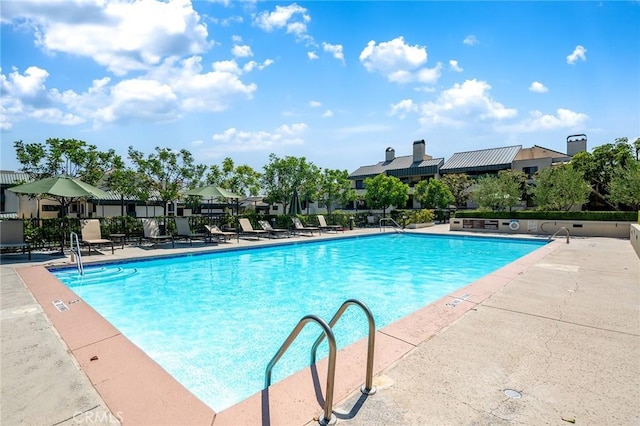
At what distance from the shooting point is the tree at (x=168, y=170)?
16.5 m

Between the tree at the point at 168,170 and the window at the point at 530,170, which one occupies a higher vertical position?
the window at the point at 530,170

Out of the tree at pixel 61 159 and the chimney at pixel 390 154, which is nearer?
the tree at pixel 61 159

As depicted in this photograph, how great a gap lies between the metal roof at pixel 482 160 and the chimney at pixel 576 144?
524 cm

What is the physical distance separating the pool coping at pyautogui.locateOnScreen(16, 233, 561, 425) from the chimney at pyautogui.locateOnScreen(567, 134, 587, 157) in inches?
1701

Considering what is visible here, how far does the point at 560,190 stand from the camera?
21516 mm

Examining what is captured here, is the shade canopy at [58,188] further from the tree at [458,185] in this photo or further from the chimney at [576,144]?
the chimney at [576,144]

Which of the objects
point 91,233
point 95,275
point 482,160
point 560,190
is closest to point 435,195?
point 482,160

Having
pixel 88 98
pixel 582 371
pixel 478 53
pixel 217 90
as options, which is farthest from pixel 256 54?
pixel 582 371

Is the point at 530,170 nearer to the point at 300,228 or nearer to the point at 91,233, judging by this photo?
the point at 300,228

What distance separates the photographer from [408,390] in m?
2.87

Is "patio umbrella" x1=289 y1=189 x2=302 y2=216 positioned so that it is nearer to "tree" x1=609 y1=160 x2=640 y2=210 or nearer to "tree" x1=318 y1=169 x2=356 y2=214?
"tree" x1=318 y1=169 x2=356 y2=214

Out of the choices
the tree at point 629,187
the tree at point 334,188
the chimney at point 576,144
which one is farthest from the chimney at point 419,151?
the tree at point 629,187

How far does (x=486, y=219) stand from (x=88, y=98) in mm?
22796

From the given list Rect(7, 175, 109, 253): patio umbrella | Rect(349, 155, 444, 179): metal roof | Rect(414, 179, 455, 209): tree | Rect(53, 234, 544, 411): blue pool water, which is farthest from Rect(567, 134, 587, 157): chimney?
Rect(7, 175, 109, 253): patio umbrella
